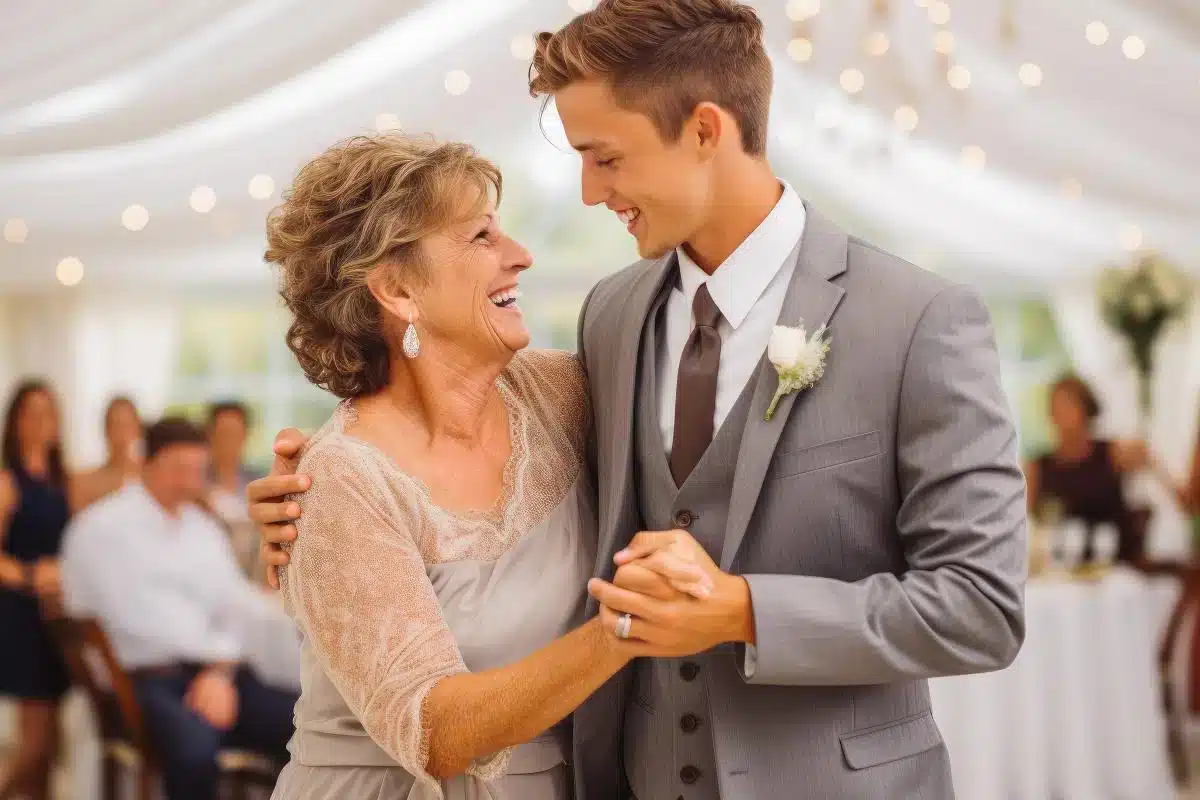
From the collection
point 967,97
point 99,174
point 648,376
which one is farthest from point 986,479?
point 99,174

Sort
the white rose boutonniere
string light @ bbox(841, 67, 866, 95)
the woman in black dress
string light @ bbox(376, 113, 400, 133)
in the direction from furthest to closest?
string light @ bbox(841, 67, 866, 95)
string light @ bbox(376, 113, 400, 133)
the woman in black dress
the white rose boutonniere

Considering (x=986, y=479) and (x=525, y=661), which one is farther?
(x=525, y=661)

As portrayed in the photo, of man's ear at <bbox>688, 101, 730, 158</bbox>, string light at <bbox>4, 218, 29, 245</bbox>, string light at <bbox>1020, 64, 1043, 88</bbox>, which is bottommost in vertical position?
man's ear at <bbox>688, 101, 730, 158</bbox>

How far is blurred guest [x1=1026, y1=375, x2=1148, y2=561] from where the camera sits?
588cm

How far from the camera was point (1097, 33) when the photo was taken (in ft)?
17.1

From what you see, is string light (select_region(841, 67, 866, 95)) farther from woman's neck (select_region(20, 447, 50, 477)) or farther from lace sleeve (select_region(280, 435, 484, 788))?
lace sleeve (select_region(280, 435, 484, 788))

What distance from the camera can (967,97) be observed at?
Answer: 636 centimetres

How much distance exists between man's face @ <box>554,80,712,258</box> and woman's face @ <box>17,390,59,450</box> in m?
4.69

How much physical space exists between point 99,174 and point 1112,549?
489 centimetres

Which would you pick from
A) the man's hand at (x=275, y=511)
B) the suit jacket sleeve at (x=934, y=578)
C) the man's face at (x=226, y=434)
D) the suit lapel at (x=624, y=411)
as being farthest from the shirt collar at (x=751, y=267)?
the man's face at (x=226, y=434)

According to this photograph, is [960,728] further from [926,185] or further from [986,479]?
[926,185]

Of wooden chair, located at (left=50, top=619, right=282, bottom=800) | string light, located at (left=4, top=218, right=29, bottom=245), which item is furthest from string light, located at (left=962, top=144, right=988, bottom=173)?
string light, located at (left=4, top=218, right=29, bottom=245)

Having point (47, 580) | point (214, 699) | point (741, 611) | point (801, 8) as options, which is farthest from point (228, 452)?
point (741, 611)

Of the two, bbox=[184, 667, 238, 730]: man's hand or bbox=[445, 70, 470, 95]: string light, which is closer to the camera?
bbox=[184, 667, 238, 730]: man's hand
